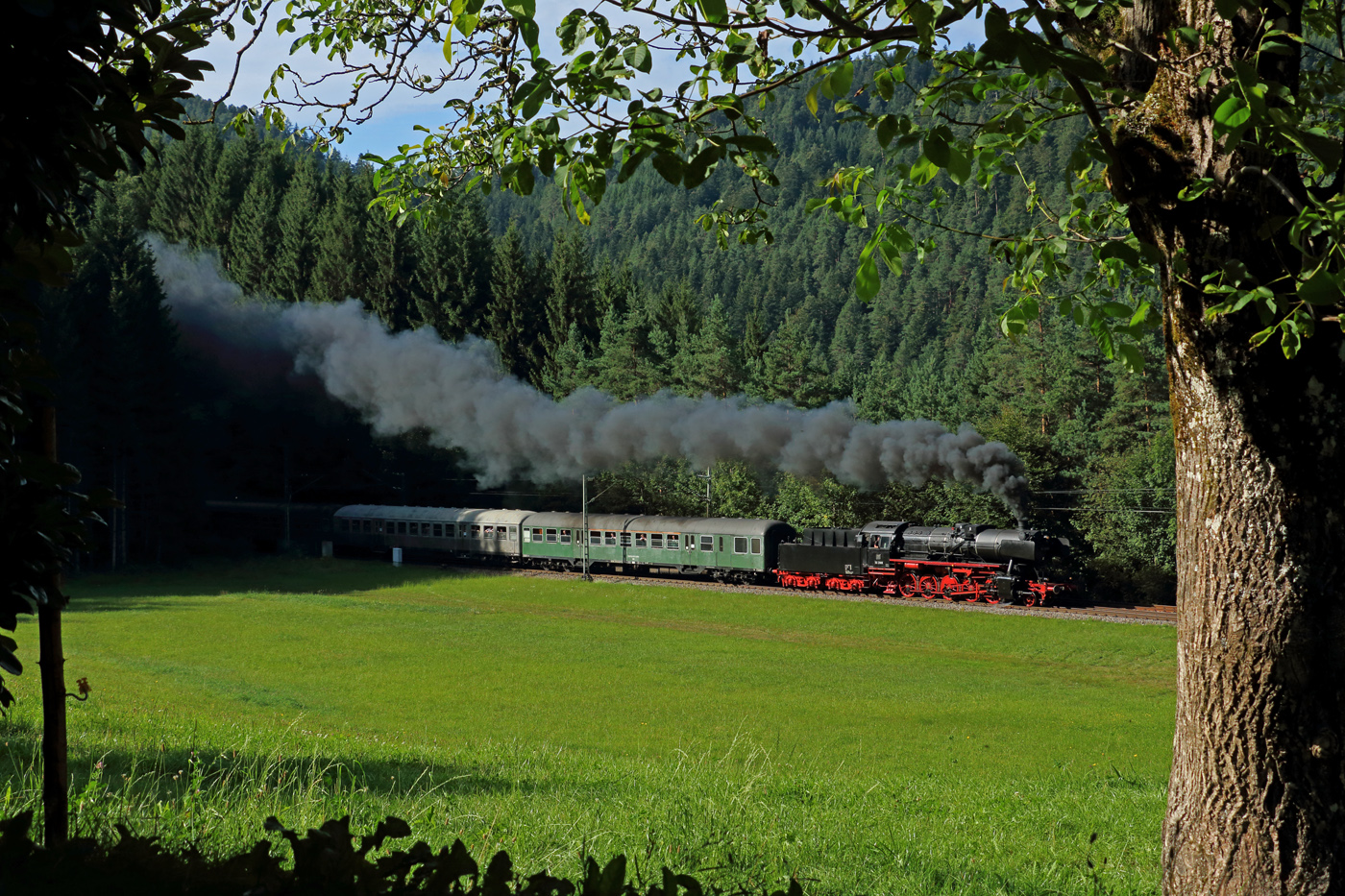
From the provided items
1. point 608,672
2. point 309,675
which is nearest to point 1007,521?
point 608,672

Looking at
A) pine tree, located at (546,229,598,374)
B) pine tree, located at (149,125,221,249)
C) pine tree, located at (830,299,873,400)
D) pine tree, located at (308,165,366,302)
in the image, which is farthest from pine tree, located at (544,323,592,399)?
pine tree, located at (830,299,873,400)

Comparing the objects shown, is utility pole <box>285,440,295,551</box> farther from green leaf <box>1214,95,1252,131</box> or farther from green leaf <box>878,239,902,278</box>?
green leaf <box>1214,95,1252,131</box>

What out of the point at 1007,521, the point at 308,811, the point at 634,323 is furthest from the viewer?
the point at 634,323

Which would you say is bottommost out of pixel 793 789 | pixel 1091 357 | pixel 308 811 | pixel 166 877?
pixel 793 789

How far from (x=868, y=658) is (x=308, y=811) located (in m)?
21.8

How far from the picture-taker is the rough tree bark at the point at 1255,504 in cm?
425

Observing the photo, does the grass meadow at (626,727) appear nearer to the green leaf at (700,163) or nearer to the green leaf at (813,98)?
the green leaf at (700,163)

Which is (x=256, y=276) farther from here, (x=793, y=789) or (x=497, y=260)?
(x=793, y=789)

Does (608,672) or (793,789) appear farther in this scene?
(608,672)

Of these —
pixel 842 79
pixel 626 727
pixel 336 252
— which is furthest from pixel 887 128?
pixel 336 252

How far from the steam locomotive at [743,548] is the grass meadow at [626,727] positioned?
2752 mm

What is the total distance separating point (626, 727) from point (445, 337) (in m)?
53.5

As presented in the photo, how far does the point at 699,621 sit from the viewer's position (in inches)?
1257

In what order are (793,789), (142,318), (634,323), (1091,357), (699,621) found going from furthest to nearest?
(634,323) < (1091,357) < (142,318) < (699,621) < (793,789)
